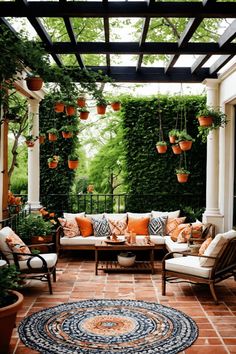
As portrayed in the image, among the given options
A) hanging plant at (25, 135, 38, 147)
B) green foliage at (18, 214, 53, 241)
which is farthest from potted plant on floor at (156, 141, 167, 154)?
green foliage at (18, 214, 53, 241)

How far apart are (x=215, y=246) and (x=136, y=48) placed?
9.73 ft

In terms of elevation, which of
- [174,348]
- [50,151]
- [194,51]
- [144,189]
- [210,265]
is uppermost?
[194,51]

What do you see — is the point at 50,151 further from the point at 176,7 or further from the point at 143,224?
the point at 176,7

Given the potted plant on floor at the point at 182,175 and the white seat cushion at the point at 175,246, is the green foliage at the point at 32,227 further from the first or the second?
the potted plant on floor at the point at 182,175

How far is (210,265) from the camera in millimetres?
5672

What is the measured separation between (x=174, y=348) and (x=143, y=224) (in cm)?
446

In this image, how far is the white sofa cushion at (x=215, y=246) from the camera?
5566 millimetres

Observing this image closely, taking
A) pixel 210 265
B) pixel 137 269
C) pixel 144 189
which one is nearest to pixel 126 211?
pixel 144 189

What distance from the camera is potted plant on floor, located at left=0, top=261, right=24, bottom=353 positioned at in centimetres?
380

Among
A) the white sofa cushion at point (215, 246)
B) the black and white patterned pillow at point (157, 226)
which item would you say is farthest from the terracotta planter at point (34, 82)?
the black and white patterned pillow at point (157, 226)

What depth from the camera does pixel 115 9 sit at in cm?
483

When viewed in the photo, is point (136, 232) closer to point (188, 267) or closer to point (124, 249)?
point (124, 249)

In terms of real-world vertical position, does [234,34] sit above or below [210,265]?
above

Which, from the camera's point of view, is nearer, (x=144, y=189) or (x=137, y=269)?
(x=137, y=269)
